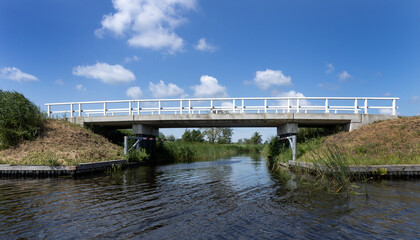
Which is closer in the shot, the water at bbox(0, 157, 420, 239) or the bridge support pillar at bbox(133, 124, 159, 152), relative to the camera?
the water at bbox(0, 157, 420, 239)

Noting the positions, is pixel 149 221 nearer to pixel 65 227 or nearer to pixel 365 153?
pixel 65 227

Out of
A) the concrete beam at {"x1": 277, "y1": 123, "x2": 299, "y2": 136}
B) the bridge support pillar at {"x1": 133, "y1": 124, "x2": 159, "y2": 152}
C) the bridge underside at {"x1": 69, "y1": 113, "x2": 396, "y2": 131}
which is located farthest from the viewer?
the bridge support pillar at {"x1": 133, "y1": 124, "x2": 159, "y2": 152}

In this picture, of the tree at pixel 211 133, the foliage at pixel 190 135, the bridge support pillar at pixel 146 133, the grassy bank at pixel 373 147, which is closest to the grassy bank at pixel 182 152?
the bridge support pillar at pixel 146 133

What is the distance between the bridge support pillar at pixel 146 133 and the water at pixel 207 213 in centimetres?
1364

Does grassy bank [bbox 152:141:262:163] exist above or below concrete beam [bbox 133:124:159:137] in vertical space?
below

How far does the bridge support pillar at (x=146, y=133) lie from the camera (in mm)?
22781

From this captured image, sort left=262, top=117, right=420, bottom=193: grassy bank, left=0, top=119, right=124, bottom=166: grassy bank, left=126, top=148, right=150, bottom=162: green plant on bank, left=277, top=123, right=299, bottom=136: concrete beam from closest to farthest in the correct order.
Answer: left=262, top=117, right=420, bottom=193: grassy bank
left=0, top=119, right=124, bottom=166: grassy bank
left=126, top=148, right=150, bottom=162: green plant on bank
left=277, top=123, right=299, bottom=136: concrete beam

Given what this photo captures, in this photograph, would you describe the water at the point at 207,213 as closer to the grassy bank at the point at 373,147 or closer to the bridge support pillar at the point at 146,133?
the grassy bank at the point at 373,147

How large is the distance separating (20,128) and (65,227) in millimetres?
15958

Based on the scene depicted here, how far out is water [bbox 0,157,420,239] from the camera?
4.79 metres

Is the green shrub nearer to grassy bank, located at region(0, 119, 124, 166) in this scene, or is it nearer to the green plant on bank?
grassy bank, located at region(0, 119, 124, 166)

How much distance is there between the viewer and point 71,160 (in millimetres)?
14352

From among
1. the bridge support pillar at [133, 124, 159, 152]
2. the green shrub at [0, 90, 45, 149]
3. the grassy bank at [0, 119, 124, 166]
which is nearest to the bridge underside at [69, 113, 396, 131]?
the bridge support pillar at [133, 124, 159, 152]

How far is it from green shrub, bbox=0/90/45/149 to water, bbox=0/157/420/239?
977cm
